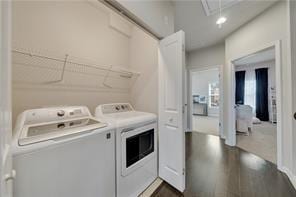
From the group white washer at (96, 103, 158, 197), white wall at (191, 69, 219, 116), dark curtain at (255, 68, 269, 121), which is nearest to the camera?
white washer at (96, 103, 158, 197)

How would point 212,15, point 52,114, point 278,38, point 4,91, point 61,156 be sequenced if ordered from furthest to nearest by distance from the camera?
point 212,15
point 278,38
point 52,114
point 61,156
point 4,91

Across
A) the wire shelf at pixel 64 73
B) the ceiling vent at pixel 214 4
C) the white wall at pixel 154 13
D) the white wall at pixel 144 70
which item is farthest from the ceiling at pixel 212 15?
the wire shelf at pixel 64 73

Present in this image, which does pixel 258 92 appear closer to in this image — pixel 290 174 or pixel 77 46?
pixel 290 174

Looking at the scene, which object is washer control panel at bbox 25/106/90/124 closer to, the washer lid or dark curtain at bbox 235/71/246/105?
the washer lid

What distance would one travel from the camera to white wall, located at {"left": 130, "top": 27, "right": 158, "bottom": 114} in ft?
7.25

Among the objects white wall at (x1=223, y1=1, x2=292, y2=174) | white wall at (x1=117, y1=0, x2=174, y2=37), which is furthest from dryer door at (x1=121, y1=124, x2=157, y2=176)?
white wall at (x1=223, y1=1, x2=292, y2=174)

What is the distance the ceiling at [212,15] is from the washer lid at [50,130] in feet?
7.44

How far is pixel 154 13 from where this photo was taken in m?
1.72

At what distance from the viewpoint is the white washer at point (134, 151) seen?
4.70ft

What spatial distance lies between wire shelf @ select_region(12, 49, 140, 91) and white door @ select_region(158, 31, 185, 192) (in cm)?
76

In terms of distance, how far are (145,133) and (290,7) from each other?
2695mm

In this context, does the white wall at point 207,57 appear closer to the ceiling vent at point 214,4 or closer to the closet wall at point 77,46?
the ceiling vent at point 214,4

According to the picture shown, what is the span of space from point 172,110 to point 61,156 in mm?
1305

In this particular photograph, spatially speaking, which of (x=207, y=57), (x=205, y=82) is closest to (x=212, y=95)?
(x=205, y=82)
